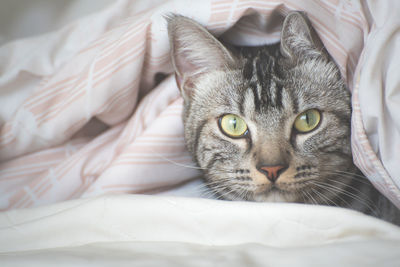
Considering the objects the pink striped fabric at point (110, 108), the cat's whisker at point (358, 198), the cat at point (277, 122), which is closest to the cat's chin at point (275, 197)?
the cat at point (277, 122)

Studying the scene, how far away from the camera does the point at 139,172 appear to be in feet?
3.69

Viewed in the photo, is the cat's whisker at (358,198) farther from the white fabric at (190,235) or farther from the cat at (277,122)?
the white fabric at (190,235)

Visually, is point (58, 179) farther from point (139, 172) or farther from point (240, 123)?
point (240, 123)

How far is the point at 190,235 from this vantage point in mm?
773

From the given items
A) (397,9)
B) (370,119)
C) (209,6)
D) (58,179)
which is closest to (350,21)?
(397,9)

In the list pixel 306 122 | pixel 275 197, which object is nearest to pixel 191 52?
pixel 306 122

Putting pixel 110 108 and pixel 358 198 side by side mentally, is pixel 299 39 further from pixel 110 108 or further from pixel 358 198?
pixel 110 108

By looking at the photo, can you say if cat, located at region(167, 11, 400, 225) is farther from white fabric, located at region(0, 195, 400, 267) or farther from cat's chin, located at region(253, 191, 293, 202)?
white fabric, located at region(0, 195, 400, 267)

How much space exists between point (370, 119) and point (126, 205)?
63cm

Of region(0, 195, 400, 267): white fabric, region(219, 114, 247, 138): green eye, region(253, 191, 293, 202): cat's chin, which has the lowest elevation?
region(253, 191, 293, 202): cat's chin

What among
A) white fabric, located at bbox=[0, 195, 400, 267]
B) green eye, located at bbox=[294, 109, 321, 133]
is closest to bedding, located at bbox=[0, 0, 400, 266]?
white fabric, located at bbox=[0, 195, 400, 267]

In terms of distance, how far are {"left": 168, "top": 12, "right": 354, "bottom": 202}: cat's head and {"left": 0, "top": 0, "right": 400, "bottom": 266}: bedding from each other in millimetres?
67

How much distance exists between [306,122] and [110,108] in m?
0.65

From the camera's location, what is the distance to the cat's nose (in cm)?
92
